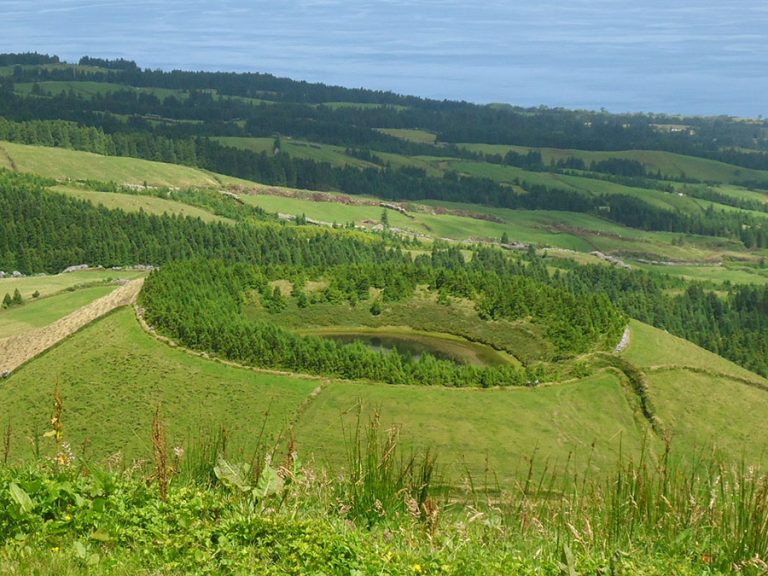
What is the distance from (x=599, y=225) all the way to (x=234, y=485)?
189259mm

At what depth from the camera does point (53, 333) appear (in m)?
62.4

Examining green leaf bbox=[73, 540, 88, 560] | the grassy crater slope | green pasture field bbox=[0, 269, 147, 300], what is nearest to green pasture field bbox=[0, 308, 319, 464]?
the grassy crater slope

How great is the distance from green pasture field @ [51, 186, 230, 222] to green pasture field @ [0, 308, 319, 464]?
255ft

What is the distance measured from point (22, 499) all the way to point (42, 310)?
70.2m

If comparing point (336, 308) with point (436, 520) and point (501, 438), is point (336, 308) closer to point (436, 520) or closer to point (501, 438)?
point (501, 438)

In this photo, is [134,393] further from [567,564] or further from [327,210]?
[327,210]

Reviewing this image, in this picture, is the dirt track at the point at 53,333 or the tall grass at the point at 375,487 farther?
the dirt track at the point at 53,333

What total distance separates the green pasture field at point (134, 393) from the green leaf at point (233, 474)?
104ft

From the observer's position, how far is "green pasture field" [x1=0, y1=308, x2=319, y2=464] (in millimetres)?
46812

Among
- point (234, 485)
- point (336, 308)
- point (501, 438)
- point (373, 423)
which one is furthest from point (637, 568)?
point (336, 308)

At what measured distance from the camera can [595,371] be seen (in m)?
58.7

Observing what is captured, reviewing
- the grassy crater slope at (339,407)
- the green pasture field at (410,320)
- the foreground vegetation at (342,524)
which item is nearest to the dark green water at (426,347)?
the green pasture field at (410,320)

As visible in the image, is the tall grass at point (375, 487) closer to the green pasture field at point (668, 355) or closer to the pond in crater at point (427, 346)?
the pond in crater at point (427, 346)

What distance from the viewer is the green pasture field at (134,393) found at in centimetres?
4681
